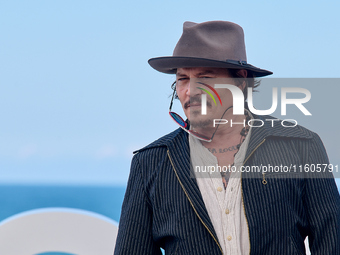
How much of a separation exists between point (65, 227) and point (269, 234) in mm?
1339

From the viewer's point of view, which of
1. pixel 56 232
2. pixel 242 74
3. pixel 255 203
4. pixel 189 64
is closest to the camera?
pixel 255 203

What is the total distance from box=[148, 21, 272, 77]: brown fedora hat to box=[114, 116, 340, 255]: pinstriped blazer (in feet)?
0.90

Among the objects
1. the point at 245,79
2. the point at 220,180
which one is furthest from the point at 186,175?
the point at 245,79

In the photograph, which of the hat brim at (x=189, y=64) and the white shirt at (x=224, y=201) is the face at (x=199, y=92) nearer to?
the hat brim at (x=189, y=64)

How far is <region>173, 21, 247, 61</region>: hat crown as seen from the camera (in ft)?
5.84

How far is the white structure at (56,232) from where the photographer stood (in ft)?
8.35

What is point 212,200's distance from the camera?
1.65 m

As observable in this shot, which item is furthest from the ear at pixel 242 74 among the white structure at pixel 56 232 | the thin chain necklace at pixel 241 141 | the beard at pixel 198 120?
the white structure at pixel 56 232

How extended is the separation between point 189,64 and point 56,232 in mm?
1340

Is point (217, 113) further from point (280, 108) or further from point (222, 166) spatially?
point (280, 108)

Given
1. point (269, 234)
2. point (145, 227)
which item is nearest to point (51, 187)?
point (145, 227)

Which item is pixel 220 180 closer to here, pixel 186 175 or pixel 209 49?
pixel 186 175

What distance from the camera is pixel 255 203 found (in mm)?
1614

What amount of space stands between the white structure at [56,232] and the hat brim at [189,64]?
3.32 feet
